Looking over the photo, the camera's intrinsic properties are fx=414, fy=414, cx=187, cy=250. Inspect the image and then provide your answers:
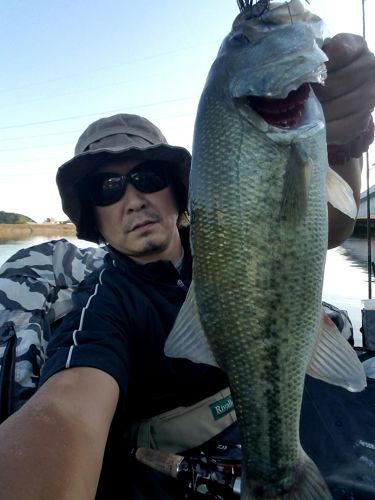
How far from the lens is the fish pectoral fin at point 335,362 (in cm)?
146

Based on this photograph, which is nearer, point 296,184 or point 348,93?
point 296,184

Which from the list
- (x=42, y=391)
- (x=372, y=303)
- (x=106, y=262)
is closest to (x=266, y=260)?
(x=42, y=391)

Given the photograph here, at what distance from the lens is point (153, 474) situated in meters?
2.17

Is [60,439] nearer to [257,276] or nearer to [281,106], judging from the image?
[257,276]

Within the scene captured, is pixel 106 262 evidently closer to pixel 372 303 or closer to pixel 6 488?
pixel 6 488

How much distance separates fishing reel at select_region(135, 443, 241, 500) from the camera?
199 centimetres

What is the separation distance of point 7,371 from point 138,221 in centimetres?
116

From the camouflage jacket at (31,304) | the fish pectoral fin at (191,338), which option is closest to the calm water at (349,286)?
the camouflage jacket at (31,304)

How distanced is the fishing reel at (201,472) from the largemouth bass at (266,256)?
1.84 feet

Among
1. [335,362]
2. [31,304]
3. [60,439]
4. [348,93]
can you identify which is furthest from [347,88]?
[31,304]

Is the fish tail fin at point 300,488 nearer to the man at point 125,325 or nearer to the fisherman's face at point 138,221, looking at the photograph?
the man at point 125,325

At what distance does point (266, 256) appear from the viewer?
140 cm

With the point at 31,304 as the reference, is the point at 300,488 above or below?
below

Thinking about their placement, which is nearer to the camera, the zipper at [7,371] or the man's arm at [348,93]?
the man's arm at [348,93]
